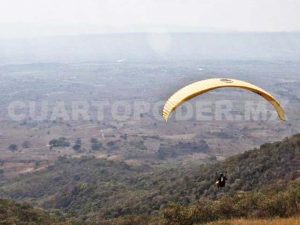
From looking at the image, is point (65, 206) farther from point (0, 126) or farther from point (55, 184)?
point (0, 126)

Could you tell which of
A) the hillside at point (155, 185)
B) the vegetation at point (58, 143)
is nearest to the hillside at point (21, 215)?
the hillside at point (155, 185)

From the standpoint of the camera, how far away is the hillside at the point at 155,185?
31.2 m

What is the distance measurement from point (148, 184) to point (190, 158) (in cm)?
5300

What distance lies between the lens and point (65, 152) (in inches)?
4633

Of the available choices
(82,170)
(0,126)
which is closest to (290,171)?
(82,170)

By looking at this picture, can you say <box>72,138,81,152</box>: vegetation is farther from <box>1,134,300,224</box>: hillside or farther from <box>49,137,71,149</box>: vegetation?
<box>1,134,300,224</box>: hillside

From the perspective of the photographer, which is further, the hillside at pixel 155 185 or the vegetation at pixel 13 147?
the vegetation at pixel 13 147

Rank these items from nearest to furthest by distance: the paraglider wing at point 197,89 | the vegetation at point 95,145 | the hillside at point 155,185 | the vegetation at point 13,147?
1. the paraglider wing at point 197,89
2. the hillside at point 155,185
3. the vegetation at point 13,147
4. the vegetation at point 95,145

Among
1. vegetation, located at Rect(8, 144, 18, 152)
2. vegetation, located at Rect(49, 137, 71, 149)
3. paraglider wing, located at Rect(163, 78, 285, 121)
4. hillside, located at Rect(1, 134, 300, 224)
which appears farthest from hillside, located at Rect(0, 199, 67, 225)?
vegetation, located at Rect(49, 137, 71, 149)

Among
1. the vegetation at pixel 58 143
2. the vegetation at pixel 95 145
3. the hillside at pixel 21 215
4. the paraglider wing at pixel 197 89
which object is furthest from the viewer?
the vegetation at pixel 58 143

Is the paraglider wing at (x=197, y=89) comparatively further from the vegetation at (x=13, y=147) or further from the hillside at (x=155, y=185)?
the vegetation at (x=13, y=147)

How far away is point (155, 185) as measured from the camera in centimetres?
4916

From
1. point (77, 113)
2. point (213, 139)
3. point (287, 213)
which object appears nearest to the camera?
point (287, 213)

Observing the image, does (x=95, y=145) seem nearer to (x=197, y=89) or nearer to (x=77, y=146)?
(x=77, y=146)
